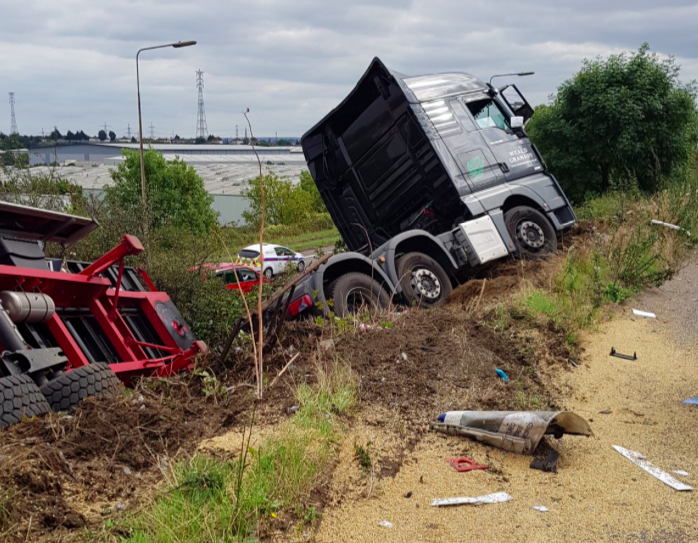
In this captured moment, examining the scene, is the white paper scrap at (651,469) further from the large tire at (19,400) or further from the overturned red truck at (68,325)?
the large tire at (19,400)

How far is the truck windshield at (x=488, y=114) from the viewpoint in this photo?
430 inches

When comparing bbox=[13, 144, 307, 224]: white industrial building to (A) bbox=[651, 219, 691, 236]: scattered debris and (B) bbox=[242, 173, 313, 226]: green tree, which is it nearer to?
(B) bbox=[242, 173, 313, 226]: green tree

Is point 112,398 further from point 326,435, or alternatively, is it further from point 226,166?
point 226,166

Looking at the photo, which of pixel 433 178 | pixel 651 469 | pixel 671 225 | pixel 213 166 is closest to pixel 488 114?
pixel 433 178

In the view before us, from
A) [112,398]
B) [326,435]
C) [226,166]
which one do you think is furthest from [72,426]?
[226,166]

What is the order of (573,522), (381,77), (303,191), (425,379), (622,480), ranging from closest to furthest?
(573,522)
(622,480)
(425,379)
(381,77)
(303,191)

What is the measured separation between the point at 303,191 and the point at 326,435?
173 ft

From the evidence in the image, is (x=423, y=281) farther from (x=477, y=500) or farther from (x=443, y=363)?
(x=477, y=500)

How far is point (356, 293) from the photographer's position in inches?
326

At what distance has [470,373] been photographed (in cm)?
573

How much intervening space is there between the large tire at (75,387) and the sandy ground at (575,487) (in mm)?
1990

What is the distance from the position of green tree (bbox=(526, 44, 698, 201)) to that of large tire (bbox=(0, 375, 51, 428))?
17.2m

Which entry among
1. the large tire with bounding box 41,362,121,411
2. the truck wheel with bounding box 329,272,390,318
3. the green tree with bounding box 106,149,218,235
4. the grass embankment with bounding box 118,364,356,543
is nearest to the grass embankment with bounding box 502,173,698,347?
the truck wheel with bounding box 329,272,390,318

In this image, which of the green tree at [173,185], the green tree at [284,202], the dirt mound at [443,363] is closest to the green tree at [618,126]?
the dirt mound at [443,363]
